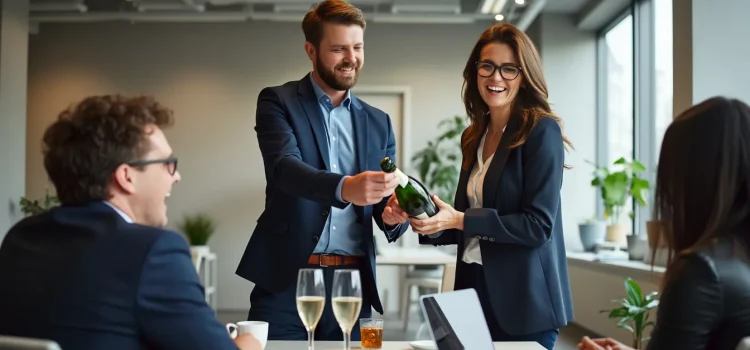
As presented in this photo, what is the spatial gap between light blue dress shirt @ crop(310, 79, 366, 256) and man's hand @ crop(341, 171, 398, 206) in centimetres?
25

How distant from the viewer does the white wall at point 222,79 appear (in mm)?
9906

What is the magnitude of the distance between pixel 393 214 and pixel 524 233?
1.37ft

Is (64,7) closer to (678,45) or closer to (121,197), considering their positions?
(678,45)

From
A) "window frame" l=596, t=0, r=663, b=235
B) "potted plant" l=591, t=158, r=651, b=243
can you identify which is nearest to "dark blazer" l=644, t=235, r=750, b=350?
"potted plant" l=591, t=158, r=651, b=243

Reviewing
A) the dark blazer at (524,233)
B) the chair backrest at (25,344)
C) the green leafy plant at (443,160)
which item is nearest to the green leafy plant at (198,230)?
the green leafy plant at (443,160)

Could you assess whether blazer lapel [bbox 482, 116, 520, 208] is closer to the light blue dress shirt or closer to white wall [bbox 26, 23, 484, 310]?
the light blue dress shirt

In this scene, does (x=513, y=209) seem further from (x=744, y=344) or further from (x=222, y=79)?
(x=222, y=79)

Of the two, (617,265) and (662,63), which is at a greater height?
(662,63)

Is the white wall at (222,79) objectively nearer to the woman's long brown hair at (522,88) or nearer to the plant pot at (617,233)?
the plant pot at (617,233)

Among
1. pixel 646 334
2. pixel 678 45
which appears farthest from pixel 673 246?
pixel 646 334

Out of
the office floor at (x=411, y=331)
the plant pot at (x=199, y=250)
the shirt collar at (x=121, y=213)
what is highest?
the shirt collar at (x=121, y=213)

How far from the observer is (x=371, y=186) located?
2.25m

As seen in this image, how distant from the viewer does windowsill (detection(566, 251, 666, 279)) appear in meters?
5.77

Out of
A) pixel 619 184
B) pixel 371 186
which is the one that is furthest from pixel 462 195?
pixel 619 184
